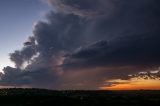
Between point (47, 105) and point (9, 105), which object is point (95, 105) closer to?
point (47, 105)

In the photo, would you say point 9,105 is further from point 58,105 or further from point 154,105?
point 154,105

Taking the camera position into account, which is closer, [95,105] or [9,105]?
[95,105]

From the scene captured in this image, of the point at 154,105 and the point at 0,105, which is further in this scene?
the point at 0,105

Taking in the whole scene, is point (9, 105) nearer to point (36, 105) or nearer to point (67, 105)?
point (36, 105)

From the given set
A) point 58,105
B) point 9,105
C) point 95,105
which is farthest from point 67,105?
point 9,105

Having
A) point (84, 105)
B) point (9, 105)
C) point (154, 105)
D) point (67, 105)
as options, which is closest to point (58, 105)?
point (67, 105)

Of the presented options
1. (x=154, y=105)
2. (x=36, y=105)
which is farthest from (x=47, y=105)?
(x=154, y=105)
